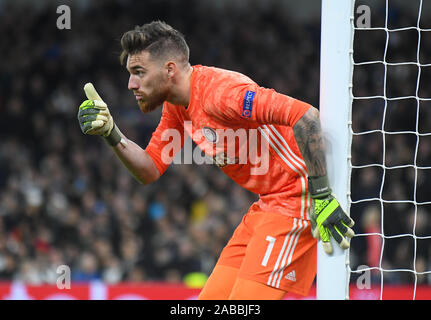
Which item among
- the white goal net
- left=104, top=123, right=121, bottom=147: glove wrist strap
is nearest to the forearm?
left=104, top=123, right=121, bottom=147: glove wrist strap

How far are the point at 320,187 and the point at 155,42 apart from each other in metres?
1.02

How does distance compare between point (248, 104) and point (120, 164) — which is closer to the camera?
point (248, 104)

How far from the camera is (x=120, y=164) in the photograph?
345 inches

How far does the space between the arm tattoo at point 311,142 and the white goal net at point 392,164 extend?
2893 millimetres

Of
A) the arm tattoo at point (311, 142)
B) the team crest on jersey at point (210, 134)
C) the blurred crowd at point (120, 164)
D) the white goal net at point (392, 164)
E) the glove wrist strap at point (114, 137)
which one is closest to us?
the arm tattoo at point (311, 142)

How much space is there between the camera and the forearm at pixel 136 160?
3348mm

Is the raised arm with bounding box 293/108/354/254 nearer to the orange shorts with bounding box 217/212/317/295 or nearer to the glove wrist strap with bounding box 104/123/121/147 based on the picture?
the orange shorts with bounding box 217/212/317/295

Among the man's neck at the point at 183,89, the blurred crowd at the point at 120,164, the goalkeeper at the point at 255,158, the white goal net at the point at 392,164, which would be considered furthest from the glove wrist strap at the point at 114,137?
the blurred crowd at the point at 120,164

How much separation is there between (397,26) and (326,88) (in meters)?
7.93

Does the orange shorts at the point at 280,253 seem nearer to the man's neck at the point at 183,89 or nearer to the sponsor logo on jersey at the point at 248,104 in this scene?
the sponsor logo on jersey at the point at 248,104

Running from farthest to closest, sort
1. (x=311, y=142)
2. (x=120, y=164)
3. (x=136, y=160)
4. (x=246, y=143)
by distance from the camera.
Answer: (x=120, y=164) → (x=136, y=160) → (x=246, y=143) → (x=311, y=142)

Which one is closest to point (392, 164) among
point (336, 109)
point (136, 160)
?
point (336, 109)

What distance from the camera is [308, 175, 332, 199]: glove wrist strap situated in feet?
9.34

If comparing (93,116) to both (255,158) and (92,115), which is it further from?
(255,158)
